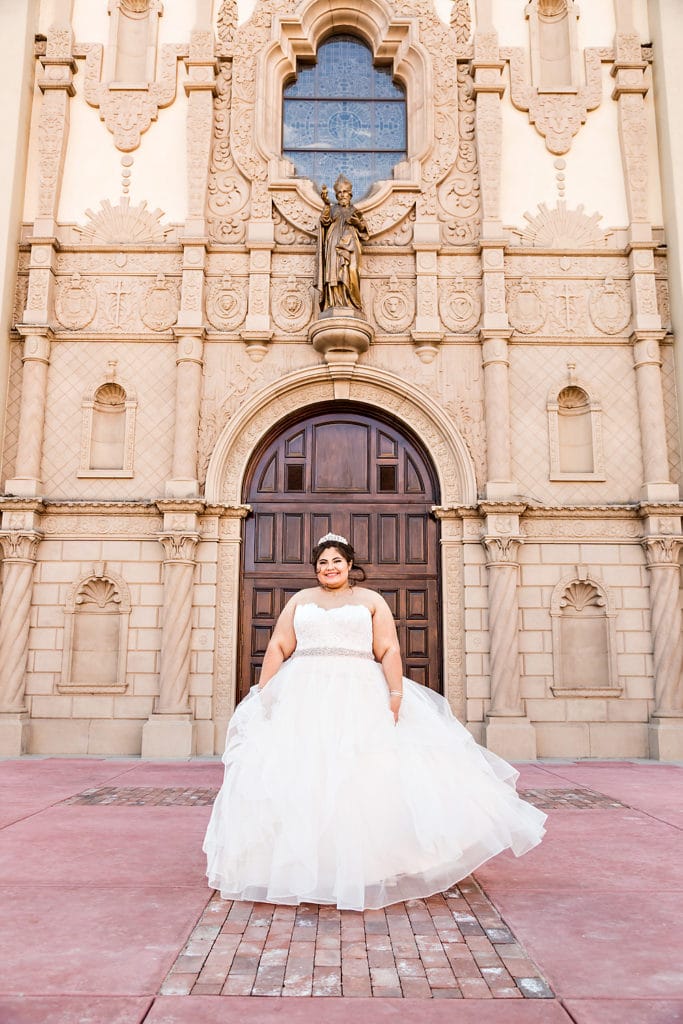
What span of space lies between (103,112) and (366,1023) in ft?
49.0

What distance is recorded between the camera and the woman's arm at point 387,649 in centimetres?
481

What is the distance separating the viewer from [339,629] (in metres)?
4.85

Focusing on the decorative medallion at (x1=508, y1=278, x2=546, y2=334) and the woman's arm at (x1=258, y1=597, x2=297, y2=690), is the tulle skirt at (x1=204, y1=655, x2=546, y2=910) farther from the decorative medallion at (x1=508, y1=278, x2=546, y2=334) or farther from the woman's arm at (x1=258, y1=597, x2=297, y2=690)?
the decorative medallion at (x1=508, y1=278, x2=546, y2=334)

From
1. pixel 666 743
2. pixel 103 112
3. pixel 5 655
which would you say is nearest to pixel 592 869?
pixel 666 743

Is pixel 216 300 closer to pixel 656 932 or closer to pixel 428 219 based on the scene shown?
pixel 428 219

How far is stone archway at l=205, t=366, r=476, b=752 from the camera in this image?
40.4 feet

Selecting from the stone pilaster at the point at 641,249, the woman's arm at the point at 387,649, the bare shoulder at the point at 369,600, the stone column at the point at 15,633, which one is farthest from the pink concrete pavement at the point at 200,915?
the stone pilaster at the point at 641,249

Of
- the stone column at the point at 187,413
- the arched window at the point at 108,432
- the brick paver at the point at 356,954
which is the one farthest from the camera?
the arched window at the point at 108,432

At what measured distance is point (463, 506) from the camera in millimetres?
12633

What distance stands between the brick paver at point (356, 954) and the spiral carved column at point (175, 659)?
7.63 metres

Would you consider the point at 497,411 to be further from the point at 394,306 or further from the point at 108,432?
the point at 108,432

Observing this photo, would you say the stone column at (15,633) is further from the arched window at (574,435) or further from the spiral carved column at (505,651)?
the arched window at (574,435)

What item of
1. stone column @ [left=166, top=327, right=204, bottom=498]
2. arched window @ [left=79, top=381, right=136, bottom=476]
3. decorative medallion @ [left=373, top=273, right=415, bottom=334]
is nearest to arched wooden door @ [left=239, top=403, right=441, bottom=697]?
stone column @ [left=166, top=327, right=204, bottom=498]

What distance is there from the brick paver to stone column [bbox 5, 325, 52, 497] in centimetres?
961
